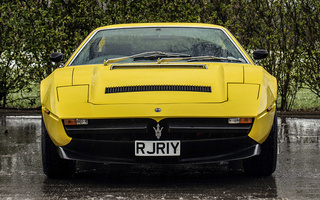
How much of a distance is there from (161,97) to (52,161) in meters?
1.13

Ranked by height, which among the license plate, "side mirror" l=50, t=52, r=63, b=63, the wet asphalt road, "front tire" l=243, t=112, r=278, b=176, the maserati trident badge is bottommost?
the wet asphalt road

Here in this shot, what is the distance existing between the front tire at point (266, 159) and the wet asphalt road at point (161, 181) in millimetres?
80

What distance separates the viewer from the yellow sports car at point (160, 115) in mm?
4938

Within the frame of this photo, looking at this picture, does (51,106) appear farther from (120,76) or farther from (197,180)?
(197,180)

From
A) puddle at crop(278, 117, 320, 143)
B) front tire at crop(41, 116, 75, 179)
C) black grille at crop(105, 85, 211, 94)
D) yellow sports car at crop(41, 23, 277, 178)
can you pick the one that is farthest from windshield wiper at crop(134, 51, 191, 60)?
puddle at crop(278, 117, 320, 143)

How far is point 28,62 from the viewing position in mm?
11422

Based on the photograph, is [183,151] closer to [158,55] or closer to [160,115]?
[160,115]

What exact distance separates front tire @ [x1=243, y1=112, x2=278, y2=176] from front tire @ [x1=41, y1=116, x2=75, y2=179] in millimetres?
1608

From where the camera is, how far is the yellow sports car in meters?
4.94

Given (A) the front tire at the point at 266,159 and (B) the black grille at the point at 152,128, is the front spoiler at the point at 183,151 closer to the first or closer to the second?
(B) the black grille at the point at 152,128

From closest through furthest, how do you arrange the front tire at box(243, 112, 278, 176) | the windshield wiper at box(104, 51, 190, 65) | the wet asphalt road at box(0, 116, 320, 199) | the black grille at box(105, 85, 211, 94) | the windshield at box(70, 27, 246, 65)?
1. the wet asphalt road at box(0, 116, 320, 199)
2. the black grille at box(105, 85, 211, 94)
3. the front tire at box(243, 112, 278, 176)
4. the windshield wiper at box(104, 51, 190, 65)
5. the windshield at box(70, 27, 246, 65)

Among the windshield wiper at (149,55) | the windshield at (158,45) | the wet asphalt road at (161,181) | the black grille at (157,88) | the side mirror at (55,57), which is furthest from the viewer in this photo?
the side mirror at (55,57)

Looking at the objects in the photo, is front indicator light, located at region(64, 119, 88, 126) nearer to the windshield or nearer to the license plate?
the license plate

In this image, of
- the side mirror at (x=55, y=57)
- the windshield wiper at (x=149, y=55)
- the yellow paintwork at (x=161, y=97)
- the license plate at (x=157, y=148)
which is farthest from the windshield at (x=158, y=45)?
the license plate at (x=157, y=148)
